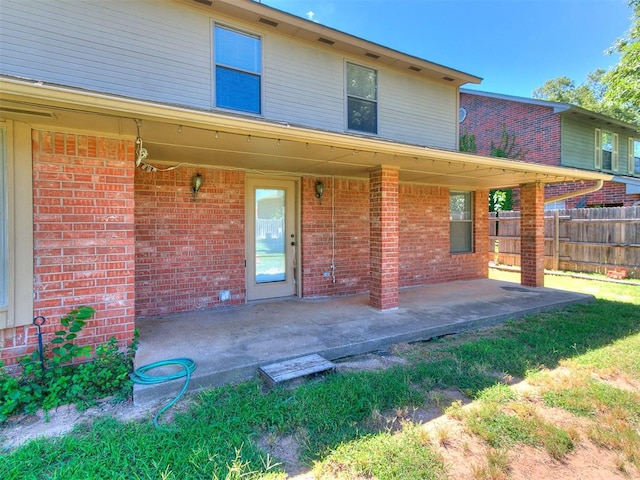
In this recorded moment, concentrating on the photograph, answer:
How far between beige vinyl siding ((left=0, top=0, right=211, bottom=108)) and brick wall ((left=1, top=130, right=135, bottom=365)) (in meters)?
1.87

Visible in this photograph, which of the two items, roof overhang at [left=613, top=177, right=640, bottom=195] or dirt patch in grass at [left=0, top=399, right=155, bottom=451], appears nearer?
dirt patch in grass at [left=0, top=399, right=155, bottom=451]

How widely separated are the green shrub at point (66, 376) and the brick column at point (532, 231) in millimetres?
7919

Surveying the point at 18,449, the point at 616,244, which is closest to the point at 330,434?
the point at 18,449

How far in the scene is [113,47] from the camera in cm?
482

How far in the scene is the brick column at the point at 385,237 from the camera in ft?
17.5

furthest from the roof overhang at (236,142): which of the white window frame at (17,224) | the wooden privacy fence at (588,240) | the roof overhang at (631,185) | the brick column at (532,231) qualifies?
the roof overhang at (631,185)

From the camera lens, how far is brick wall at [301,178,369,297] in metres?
6.33

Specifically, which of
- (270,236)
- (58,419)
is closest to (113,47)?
(270,236)

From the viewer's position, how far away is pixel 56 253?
3.31 metres

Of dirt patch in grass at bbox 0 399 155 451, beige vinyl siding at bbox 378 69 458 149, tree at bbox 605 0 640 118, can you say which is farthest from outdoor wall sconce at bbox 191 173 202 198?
tree at bbox 605 0 640 118

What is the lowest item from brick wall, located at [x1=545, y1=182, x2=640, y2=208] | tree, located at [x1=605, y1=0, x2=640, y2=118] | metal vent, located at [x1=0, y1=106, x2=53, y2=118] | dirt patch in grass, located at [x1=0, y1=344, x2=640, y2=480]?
dirt patch in grass, located at [x1=0, y1=344, x2=640, y2=480]

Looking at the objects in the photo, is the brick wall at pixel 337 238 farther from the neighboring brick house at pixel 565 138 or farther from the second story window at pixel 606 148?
the second story window at pixel 606 148

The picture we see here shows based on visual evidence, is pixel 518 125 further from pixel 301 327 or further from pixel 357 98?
pixel 301 327

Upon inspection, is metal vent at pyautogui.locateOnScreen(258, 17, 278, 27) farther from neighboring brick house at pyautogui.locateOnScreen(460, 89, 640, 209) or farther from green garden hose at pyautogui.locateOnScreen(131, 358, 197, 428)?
neighboring brick house at pyautogui.locateOnScreen(460, 89, 640, 209)
